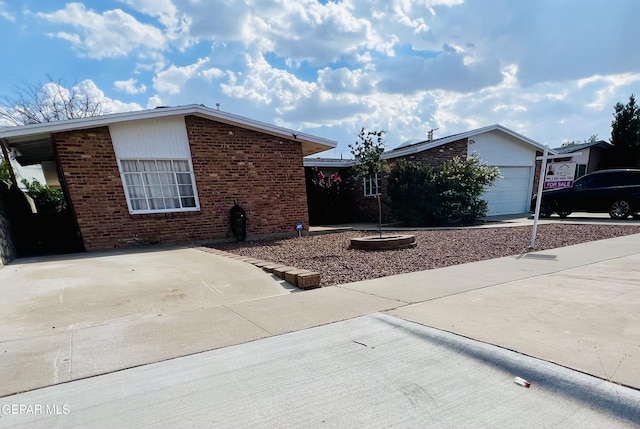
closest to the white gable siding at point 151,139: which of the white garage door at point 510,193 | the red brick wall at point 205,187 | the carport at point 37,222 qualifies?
the red brick wall at point 205,187

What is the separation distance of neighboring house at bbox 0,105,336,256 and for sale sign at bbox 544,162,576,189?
5.84m

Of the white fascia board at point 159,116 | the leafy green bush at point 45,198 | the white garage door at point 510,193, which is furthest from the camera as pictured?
the white garage door at point 510,193

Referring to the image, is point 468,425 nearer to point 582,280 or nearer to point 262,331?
point 262,331

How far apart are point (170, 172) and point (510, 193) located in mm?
15184

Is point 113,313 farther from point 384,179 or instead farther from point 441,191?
point 384,179

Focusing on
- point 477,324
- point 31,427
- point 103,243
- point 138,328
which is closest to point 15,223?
point 103,243

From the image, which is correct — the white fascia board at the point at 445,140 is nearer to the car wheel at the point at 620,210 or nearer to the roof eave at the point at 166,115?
the roof eave at the point at 166,115

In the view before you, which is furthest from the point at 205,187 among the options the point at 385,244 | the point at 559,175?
the point at 559,175

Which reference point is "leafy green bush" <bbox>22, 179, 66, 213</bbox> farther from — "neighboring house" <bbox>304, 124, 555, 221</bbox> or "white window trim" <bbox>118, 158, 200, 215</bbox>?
"neighboring house" <bbox>304, 124, 555, 221</bbox>

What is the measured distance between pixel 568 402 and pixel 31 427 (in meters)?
3.17

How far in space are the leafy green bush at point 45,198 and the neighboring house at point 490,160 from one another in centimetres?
1221

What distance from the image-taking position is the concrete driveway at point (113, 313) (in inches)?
97.7

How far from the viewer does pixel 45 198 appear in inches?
575

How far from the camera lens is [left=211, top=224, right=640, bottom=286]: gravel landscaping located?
552 centimetres
